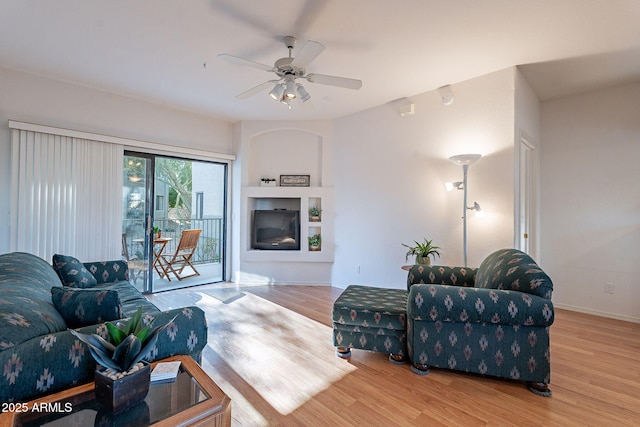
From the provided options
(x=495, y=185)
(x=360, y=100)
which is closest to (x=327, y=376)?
(x=495, y=185)

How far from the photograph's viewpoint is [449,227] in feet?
11.9

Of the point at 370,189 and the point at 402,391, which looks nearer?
the point at 402,391

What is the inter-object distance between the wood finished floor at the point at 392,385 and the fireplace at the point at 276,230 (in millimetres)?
1960

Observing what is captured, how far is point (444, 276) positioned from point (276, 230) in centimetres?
300

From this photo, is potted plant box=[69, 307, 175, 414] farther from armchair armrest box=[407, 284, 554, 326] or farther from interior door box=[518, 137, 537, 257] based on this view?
interior door box=[518, 137, 537, 257]

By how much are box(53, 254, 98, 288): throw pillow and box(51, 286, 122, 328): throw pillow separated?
1359mm

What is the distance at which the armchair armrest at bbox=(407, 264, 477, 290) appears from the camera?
2.68 meters

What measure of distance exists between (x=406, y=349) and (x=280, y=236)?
3.10m

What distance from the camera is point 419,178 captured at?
3.91 meters

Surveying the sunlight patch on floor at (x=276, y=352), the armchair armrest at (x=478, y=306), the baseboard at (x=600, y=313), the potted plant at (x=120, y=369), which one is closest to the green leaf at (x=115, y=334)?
the potted plant at (x=120, y=369)

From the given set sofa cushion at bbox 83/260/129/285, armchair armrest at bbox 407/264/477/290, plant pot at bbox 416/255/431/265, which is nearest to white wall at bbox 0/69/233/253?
sofa cushion at bbox 83/260/129/285

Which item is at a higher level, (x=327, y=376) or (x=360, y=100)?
(x=360, y=100)

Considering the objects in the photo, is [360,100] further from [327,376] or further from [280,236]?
[327,376]

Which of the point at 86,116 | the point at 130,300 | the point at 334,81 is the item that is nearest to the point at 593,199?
the point at 334,81
